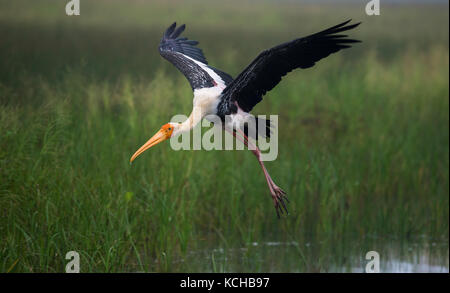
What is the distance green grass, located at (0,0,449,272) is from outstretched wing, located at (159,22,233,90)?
537 millimetres

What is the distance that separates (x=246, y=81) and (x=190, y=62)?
1350mm

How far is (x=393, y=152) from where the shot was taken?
787cm

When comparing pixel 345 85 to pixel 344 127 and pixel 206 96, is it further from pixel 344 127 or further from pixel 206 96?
pixel 206 96

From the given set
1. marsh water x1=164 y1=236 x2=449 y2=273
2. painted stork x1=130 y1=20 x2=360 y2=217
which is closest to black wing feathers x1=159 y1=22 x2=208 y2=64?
painted stork x1=130 y1=20 x2=360 y2=217

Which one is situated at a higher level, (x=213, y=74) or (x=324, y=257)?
(x=213, y=74)

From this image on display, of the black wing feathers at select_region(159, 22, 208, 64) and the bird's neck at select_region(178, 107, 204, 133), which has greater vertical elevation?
the black wing feathers at select_region(159, 22, 208, 64)

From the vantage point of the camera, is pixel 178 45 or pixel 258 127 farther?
pixel 178 45

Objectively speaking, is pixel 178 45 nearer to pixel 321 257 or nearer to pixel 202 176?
pixel 202 176

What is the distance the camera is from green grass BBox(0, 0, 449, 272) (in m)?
5.22

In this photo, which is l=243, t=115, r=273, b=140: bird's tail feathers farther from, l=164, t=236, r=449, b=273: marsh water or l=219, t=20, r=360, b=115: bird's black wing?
l=164, t=236, r=449, b=273: marsh water

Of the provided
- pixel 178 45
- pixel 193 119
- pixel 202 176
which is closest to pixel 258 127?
pixel 193 119

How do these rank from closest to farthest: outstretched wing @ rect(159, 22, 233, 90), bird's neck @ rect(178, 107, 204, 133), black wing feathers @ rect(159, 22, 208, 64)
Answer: bird's neck @ rect(178, 107, 204, 133)
outstretched wing @ rect(159, 22, 233, 90)
black wing feathers @ rect(159, 22, 208, 64)

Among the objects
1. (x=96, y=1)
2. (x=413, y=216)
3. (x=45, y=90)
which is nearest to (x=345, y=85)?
(x=413, y=216)

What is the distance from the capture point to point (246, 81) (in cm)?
476
